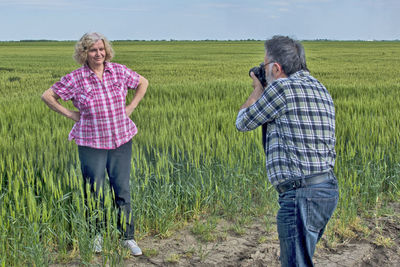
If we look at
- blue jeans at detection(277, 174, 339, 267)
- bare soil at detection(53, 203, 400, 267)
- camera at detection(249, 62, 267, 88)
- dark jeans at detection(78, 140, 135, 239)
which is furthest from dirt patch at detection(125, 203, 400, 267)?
camera at detection(249, 62, 267, 88)

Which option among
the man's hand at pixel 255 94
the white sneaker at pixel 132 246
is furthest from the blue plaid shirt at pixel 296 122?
the white sneaker at pixel 132 246

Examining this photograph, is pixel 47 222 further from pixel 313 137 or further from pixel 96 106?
pixel 313 137

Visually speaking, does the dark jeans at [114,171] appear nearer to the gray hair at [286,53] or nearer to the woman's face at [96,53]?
the woman's face at [96,53]

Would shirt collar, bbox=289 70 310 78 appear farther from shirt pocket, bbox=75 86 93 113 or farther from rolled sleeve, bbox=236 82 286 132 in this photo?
shirt pocket, bbox=75 86 93 113

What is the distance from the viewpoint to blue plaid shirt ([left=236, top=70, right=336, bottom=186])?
2.10 m

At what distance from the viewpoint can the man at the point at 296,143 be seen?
2.10 m

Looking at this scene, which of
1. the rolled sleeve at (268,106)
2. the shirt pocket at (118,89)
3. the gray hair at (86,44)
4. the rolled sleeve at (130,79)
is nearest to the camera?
the rolled sleeve at (268,106)

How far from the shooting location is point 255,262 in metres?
3.27

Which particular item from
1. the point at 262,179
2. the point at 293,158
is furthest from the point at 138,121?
the point at 293,158

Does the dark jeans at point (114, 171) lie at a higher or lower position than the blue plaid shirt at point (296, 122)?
lower

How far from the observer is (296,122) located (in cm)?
211

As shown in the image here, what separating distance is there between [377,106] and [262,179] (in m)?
4.63

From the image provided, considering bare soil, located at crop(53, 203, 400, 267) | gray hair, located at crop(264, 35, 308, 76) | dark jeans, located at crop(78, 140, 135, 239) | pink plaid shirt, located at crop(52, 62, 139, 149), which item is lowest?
bare soil, located at crop(53, 203, 400, 267)

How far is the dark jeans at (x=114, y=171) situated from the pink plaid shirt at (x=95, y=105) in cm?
7
